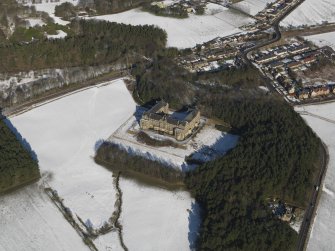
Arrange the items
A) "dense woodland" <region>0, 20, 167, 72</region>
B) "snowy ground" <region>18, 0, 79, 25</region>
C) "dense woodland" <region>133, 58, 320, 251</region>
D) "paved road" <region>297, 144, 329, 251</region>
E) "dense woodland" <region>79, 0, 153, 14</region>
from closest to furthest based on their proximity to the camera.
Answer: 1. "dense woodland" <region>133, 58, 320, 251</region>
2. "paved road" <region>297, 144, 329, 251</region>
3. "dense woodland" <region>0, 20, 167, 72</region>
4. "snowy ground" <region>18, 0, 79, 25</region>
5. "dense woodland" <region>79, 0, 153, 14</region>

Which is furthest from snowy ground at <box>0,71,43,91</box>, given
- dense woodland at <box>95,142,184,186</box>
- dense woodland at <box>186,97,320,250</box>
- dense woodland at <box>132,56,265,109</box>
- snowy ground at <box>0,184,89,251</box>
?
dense woodland at <box>186,97,320,250</box>

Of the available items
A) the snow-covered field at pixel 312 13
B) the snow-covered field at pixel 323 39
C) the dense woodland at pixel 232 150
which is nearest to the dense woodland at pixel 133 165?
the dense woodland at pixel 232 150

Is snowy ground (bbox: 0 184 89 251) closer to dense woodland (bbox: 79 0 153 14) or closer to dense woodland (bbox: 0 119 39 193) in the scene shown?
dense woodland (bbox: 0 119 39 193)

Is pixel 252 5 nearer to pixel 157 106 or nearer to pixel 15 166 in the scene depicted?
pixel 157 106

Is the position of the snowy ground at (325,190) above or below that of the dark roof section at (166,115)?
below

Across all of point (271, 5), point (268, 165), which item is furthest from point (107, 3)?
point (268, 165)

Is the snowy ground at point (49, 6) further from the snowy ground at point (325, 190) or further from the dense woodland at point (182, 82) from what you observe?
the snowy ground at point (325, 190)
